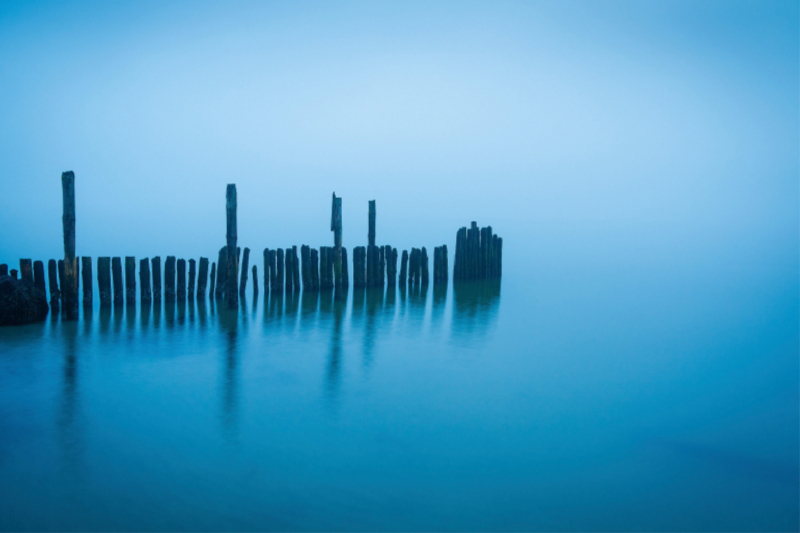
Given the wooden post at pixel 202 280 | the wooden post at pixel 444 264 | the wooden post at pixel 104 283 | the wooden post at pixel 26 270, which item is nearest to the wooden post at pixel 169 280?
the wooden post at pixel 202 280

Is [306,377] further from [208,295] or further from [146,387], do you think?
[208,295]

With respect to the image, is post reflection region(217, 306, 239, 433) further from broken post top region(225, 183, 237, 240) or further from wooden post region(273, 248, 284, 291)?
wooden post region(273, 248, 284, 291)

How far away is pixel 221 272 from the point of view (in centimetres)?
1157

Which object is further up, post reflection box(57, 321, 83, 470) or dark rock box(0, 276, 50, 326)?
dark rock box(0, 276, 50, 326)

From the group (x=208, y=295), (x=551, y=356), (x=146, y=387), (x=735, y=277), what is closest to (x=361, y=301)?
(x=208, y=295)

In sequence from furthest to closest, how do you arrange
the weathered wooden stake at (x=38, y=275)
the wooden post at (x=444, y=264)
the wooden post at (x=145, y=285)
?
the wooden post at (x=444, y=264) < the wooden post at (x=145, y=285) < the weathered wooden stake at (x=38, y=275)

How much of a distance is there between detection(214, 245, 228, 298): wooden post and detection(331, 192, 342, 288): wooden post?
2.03 metres

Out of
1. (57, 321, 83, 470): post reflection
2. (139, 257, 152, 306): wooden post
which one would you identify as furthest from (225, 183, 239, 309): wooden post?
(57, 321, 83, 470): post reflection

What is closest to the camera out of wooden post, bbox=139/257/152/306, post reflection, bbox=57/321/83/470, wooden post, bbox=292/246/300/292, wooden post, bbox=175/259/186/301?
post reflection, bbox=57/321/83/470

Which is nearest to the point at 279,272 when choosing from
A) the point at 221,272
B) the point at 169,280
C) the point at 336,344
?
the point at 221,272

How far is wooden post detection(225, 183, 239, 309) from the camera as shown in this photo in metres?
10.6

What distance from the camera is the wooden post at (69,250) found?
30.9ft

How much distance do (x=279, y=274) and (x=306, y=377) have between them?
5563 millimetres

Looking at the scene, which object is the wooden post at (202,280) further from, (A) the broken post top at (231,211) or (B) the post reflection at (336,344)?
(B) the post reflection at (336,344)
